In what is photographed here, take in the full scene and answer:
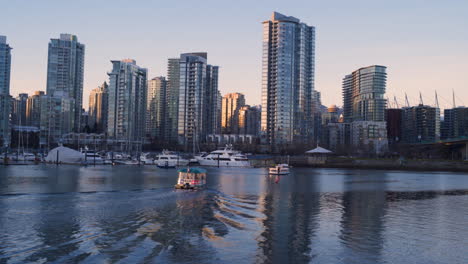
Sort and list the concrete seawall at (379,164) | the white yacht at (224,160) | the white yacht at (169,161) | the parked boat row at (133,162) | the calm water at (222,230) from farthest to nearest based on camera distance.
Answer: the concrete seawall at (379,164)
the white yacht at (224,160)
the parked boat row at (133,162)
the white yacht at (169,161)
the calm water at (222,230)

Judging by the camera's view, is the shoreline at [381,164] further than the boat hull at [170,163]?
Yes

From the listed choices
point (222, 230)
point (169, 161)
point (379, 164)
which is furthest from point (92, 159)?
point (222, 230)

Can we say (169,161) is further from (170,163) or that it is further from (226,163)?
(226,163)

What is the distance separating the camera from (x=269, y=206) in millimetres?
46094

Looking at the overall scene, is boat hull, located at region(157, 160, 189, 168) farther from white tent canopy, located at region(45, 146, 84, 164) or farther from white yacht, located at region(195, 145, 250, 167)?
white tent canopy, located at region(45, 146, 84, 164)

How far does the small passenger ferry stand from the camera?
6259 cm

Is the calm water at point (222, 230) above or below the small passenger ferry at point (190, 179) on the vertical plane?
below

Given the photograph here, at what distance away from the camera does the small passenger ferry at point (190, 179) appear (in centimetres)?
6259

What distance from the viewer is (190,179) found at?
63.1 meters

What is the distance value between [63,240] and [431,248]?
79.4 feet

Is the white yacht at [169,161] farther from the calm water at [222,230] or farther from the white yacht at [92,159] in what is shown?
the calm water at [222,230]

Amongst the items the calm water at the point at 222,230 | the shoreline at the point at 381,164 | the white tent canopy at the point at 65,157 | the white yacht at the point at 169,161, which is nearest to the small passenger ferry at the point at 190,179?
the calm water at the point at 222,230

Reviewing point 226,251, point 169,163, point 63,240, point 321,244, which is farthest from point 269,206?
point 169,163

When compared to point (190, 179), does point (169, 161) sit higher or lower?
lower
